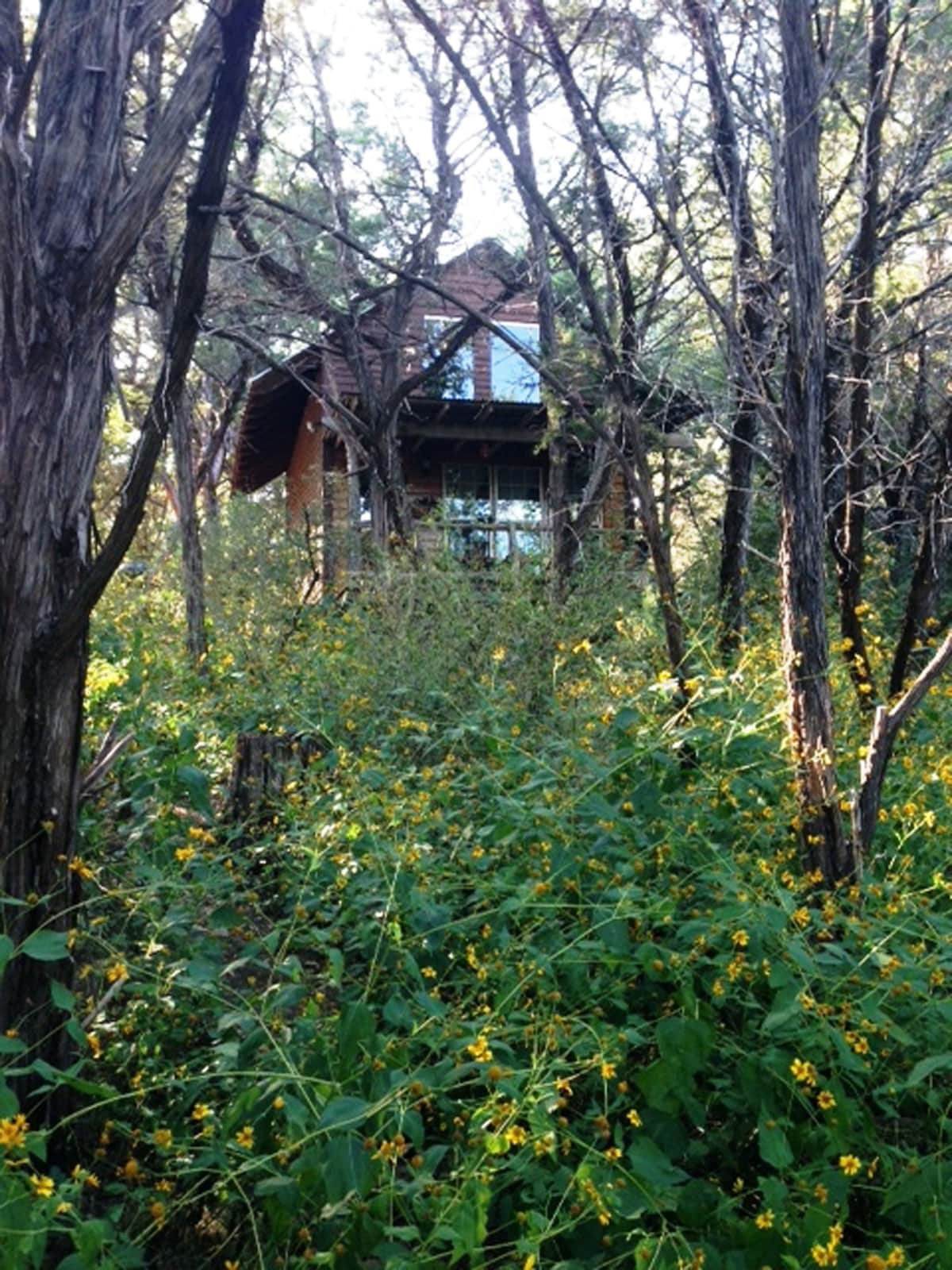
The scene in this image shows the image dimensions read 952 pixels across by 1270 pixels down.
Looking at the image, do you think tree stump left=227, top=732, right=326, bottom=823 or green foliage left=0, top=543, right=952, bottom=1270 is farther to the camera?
tree stump left=227, top=732, right=326, bottom=823

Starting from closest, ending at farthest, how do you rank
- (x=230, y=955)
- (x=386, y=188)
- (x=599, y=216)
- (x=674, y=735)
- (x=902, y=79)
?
(x=674, y=735), (x=230, y=955), (x=902, y=79), (x=599, y=216), (x=386, y=188)

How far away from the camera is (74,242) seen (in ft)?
10.5

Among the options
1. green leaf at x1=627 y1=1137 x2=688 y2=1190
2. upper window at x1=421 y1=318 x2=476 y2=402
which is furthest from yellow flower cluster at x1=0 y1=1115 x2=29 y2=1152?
upper window at x1=421 y1=318 x2=476 y2=402

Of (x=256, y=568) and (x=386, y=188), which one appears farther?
(x=256, y=568)

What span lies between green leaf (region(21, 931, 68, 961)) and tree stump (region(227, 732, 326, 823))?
2488 mm

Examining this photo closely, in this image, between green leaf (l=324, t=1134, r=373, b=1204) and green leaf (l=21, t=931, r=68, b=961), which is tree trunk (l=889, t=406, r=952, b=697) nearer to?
green leaf (l=324, t=1134, r=373, b=1204)

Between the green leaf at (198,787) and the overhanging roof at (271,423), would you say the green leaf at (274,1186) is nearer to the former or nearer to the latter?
the green leaf at (198,787)

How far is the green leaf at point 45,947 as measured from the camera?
2410mm

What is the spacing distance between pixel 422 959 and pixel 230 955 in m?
0.87

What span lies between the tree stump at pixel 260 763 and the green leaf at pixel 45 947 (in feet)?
8.16

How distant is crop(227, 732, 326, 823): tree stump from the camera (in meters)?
5.06

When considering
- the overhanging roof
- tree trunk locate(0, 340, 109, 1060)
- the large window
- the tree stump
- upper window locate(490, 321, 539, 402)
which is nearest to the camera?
tree trunk locate(0, 340, 109, 1060)

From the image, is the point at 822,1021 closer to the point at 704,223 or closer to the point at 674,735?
the point at 674,735

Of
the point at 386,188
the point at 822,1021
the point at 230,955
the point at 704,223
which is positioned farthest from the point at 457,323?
the point at 822,1021
